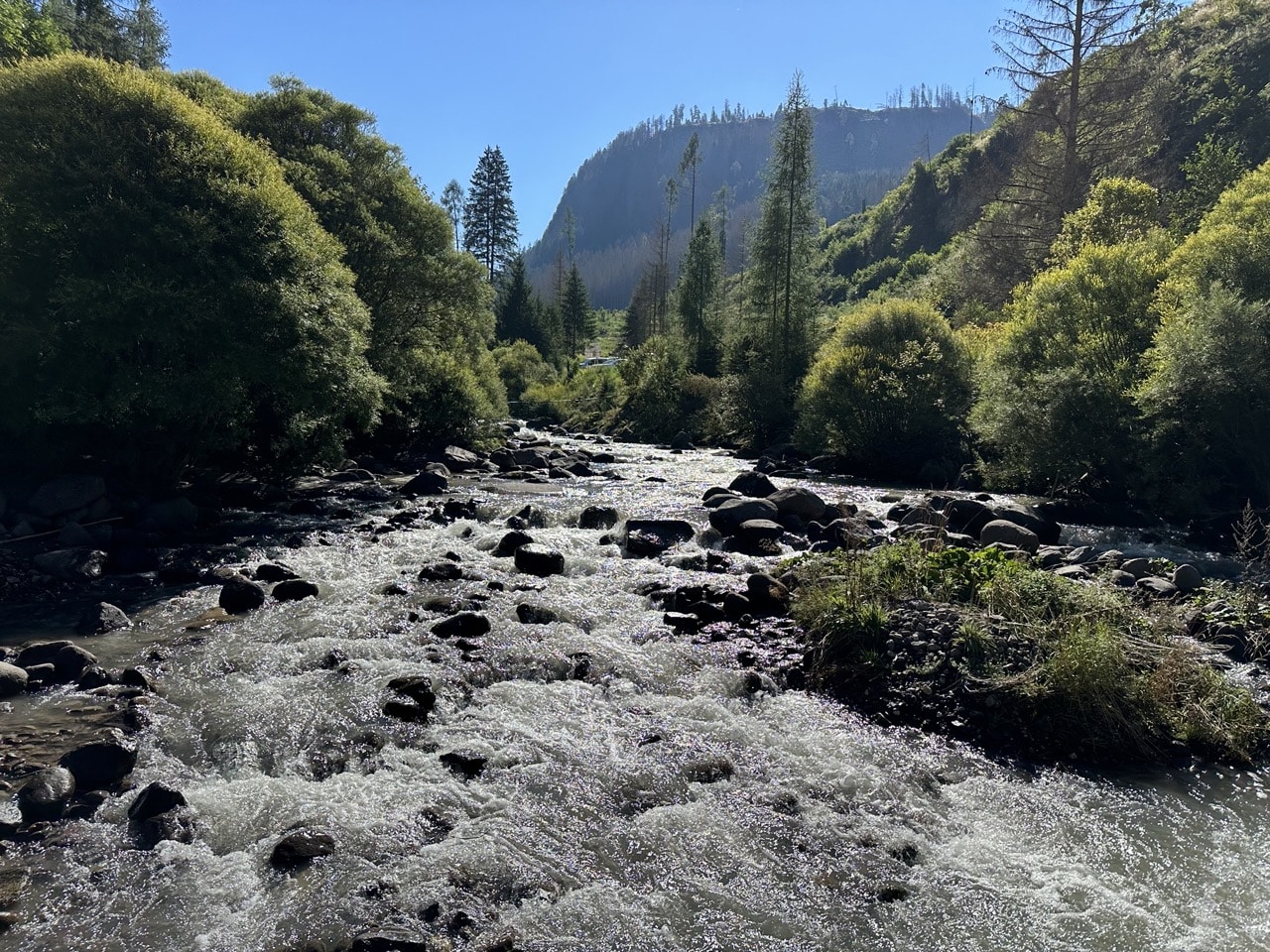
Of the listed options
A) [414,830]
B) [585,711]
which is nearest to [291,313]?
[585,711]

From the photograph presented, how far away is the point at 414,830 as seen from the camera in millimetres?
6195

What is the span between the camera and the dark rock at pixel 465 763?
7141mm

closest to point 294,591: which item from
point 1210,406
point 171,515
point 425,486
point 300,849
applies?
point 171,515

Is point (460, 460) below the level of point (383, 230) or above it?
below

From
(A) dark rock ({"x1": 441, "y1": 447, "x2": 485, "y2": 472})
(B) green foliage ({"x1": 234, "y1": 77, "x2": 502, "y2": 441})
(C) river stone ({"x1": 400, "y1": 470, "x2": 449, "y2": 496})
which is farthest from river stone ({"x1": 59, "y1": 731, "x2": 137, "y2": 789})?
(A) dark rock ({"x1": 441, "y1": 447, "x2": 485, "y2": 472})

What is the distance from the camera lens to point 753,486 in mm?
21828

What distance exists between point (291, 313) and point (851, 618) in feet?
48.9

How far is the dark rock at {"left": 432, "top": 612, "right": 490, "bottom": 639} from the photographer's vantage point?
425 inches

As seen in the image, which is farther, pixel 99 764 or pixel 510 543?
pixel 510 543

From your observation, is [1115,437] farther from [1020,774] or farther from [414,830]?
[414,830]

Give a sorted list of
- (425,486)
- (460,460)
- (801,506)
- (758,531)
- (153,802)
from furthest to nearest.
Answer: (460,460)
(425,486)
(801,506)
(758,531)
(153,802)

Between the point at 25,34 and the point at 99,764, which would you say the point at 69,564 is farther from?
the point at 25,34

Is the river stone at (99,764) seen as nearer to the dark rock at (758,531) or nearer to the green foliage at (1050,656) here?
the green foliage at (1050,656)

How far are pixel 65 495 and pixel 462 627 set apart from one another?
11071mm
